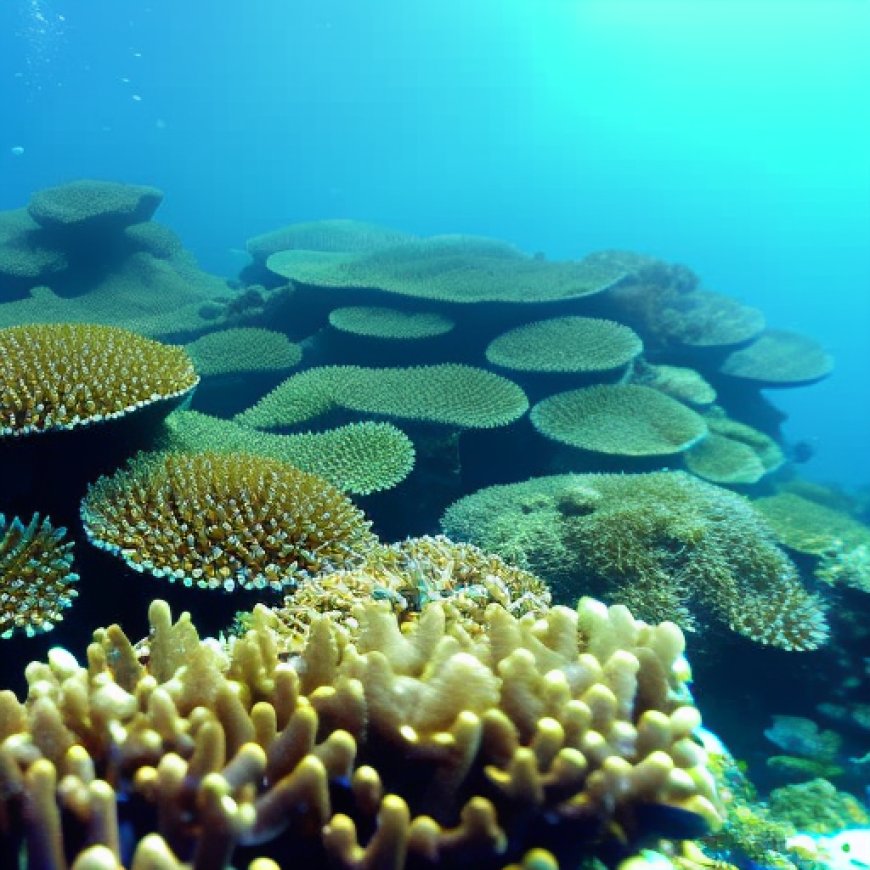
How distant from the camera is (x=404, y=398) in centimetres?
674

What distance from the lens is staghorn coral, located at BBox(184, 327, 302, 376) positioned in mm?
8266

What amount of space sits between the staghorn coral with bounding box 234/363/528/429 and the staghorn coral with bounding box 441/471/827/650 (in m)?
1.61

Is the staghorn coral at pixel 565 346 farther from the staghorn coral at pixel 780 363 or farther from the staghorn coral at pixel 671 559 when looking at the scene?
the staghorn coral at pixel 780 363

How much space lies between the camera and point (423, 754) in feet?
5.07

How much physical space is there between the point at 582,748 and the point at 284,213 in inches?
4836

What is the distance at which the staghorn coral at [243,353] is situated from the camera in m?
8.27

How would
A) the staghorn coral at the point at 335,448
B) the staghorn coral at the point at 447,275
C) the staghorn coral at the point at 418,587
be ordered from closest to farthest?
the staghorn coral at the point at 418,587 < the staghorn coral at the point at 335,448 < the staghorn coral at the point at 447,275

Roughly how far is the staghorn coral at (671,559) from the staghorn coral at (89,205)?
37.5ft

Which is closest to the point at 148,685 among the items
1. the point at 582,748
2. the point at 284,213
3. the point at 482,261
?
the point at 582,748

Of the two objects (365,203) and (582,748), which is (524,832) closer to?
(582,748)

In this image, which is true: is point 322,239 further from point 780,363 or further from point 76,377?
point 76,377

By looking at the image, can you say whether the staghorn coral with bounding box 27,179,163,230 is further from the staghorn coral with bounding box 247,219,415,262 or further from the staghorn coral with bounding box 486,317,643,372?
the staghorn coral with bounding box 486,317,643,372

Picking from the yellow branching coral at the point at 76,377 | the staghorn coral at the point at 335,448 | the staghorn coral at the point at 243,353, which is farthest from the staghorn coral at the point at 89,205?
the yellow branching coral at the point at 76,377

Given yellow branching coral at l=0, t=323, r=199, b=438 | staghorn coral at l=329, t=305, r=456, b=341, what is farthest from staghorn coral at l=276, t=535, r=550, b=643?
staghorn coral at l=329, t=305, r=456, b=341
